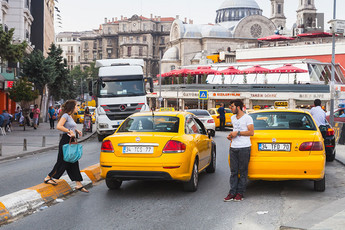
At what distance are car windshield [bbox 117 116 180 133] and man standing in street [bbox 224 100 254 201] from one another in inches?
50.8

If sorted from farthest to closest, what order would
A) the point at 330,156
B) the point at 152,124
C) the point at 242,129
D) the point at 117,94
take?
the point at 117,94 < the point at 330,156 < the point at 152,124 < the point at 242,129

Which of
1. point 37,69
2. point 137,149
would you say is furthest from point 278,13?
point 137,149

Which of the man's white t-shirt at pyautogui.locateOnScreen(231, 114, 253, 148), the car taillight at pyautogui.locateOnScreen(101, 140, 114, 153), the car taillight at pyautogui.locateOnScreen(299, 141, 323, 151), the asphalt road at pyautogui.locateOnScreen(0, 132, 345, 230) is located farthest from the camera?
the car taillight at pyautogui.locateOnScreen(101, 140, 114, 153)

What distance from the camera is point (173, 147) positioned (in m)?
8.70

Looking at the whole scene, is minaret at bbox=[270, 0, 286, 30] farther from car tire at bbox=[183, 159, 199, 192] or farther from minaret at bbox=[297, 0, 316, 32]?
car tire at bbox=[183, 159, 199, 192]

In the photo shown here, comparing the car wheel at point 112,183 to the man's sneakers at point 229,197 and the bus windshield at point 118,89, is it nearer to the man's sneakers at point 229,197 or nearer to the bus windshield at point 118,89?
the man's sneakers at point 229,197

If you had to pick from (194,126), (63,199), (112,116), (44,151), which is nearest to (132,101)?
(112,116)

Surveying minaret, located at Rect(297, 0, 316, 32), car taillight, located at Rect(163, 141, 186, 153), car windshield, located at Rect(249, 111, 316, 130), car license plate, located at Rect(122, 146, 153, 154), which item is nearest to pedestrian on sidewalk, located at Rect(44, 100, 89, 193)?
car license plate, located at Rect(122, 146, 153, 154)

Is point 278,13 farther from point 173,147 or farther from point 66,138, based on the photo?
point 66,138

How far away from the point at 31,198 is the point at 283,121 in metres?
4.82

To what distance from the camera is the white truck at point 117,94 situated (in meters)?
22.5

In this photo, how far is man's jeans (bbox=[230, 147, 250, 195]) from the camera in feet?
27.8

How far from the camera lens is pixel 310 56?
71.6m

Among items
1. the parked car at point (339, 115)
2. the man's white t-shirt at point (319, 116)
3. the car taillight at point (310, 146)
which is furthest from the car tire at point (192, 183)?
the parked car at point (339, 115)
